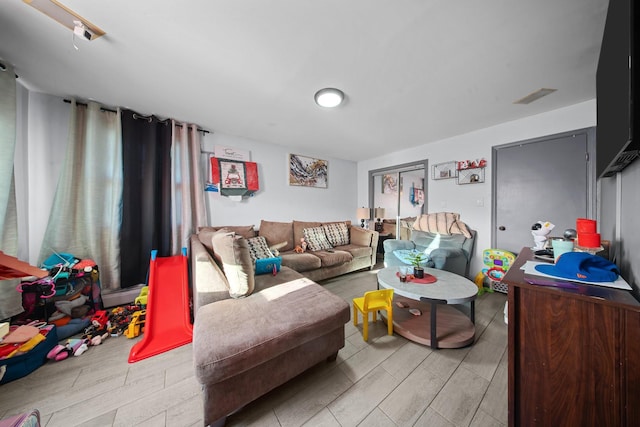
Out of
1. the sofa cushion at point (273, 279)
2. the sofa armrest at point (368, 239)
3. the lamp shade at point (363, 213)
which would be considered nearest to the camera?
the sofa cushion at point (273, 279)

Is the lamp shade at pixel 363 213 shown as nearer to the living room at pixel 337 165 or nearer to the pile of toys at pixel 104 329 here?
the living room at pixel 337 165

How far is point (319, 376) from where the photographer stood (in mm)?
1349

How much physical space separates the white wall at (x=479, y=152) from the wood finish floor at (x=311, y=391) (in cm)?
188

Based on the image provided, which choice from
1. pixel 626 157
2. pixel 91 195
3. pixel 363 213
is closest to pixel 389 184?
pixel 363 213

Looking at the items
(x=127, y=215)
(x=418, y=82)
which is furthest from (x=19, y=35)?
(x=418, y=82)

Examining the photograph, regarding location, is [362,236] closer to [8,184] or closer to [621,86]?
[621,86]

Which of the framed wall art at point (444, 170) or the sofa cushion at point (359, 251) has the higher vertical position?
the framed wall art at point (444, 170)

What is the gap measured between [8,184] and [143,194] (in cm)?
93

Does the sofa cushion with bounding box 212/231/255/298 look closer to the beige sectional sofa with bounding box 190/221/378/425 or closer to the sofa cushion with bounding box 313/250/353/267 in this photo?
the beige sectional sofa with bounding box 190/221/378/425

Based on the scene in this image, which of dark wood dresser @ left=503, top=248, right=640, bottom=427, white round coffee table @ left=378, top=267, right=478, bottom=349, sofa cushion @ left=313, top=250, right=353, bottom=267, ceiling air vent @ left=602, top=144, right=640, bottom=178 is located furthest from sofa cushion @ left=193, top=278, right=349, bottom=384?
ceiling air vent @ left=602, top=144, right=640, bottom=178

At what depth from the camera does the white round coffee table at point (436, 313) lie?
5.14 feet

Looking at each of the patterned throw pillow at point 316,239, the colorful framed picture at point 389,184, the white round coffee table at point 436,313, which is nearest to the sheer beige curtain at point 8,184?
the patterned throw pillow at point 316,239

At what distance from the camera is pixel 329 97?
1.99 metres

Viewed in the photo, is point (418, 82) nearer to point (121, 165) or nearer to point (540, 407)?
point (540, 407)
